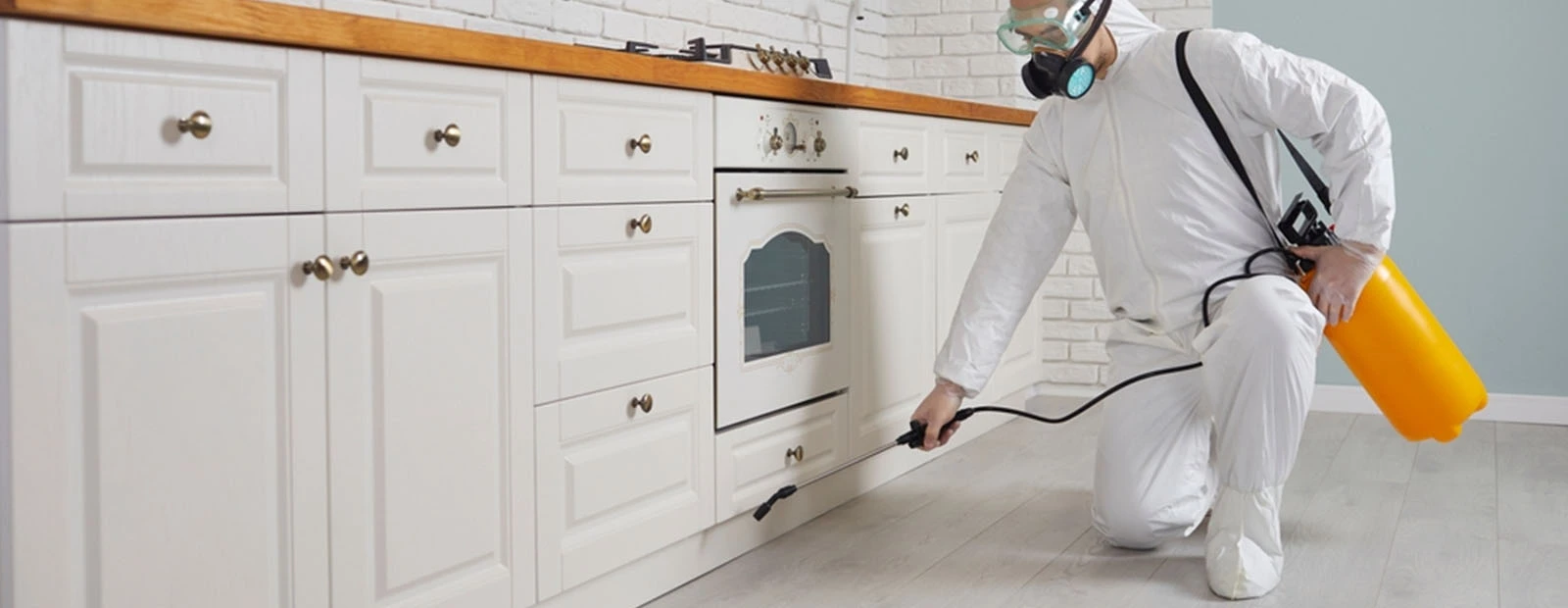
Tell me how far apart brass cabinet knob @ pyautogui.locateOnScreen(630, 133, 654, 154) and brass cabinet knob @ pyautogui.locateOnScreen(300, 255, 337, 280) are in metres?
0.65

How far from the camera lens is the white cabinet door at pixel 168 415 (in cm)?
129

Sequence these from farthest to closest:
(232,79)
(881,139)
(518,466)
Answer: (881,139) < (518,466) < (232,79)

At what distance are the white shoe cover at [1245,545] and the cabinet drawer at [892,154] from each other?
973mm

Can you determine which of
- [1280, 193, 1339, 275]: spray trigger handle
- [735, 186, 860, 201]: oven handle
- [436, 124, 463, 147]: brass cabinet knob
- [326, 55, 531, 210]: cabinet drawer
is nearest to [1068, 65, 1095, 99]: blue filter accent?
[1280, 193, 1339, 275]: spray trigger handle

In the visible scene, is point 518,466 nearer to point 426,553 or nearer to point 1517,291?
point 426,553

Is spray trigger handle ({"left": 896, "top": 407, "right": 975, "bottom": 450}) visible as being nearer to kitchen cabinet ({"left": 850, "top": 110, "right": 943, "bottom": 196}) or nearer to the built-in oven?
the built-in oven

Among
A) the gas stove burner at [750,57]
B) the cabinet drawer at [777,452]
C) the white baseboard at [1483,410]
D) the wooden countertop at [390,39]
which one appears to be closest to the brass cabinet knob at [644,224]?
the wooden countertop at [390,39]

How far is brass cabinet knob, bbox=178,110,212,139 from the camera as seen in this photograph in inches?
55.1

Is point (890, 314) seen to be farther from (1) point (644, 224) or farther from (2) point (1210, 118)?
(1) point (644, 224)

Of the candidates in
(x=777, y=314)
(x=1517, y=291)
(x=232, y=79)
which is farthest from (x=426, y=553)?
(x=1517, y=291)

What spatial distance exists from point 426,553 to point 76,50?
753 millimetres

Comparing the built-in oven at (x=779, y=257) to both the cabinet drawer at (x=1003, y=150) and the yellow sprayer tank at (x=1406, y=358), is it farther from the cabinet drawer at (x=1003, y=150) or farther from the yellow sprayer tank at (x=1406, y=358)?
the cabinet drawer at (x=1003, y=150)

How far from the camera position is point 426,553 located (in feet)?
5.87

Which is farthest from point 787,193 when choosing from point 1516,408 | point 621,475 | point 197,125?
point 1516,408
